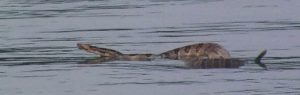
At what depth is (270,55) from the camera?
82.4ft

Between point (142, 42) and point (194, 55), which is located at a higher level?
point (194, 55)

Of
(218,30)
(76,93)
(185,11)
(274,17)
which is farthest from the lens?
(185,11)

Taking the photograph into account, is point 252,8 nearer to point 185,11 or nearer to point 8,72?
point 185,11

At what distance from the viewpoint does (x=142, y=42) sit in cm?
2800

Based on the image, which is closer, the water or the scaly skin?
the water

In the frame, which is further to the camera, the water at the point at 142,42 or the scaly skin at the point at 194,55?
the scaly skin at the point at 194,55

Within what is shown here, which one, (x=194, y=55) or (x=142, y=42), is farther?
(x=142, y=42)

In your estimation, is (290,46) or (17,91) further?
(290,46)

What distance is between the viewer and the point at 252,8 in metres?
38.5

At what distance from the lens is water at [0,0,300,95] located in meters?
21.1

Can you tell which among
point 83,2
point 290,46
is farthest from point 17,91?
point 83,2

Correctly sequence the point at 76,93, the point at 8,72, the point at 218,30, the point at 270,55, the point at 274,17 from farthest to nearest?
the point at 274,17 → the point at 218,30 → the point at 270,55 → the point at 8,72 → the point at 76,93

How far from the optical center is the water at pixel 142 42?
2109 cm

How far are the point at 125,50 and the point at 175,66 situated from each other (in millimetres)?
3020
